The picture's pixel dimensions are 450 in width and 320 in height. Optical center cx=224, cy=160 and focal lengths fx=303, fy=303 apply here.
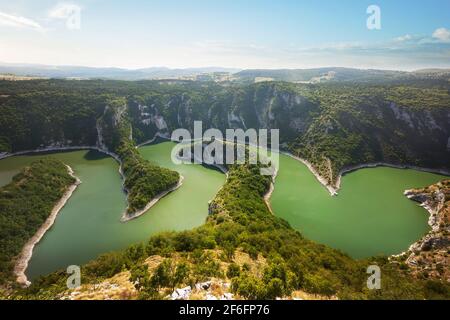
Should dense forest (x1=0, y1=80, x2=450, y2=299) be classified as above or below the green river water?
above

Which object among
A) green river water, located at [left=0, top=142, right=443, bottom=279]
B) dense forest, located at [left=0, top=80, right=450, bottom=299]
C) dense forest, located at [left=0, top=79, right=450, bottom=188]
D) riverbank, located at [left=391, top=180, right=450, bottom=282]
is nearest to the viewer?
dense forest, located at [left=0, top=80, right=450, bottom=299]

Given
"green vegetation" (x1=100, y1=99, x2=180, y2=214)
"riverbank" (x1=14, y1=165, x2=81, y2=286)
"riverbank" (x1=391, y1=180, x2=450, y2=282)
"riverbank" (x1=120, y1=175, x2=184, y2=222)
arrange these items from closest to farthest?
"riverbank" (x1=391, y1=180, x2=450, y2=282) < "riverbank" (x1=14, y1=165, x2=81, y2=286) < "riverbank" (x1=120, y1=175, x2=184, y2=222) < "green vegetation" (x1=100, y1=99, x2=180, y2=214)

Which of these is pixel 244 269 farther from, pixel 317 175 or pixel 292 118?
pixel 292 118

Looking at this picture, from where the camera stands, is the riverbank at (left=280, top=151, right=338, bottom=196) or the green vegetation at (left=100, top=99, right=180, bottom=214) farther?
the riverbank at (left=280, top=151, right=338, bottom=196)

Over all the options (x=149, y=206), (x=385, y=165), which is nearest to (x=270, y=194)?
(x=149, y=206)

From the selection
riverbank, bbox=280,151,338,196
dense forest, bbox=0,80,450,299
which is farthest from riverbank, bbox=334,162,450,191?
riverbank, bbox=280,151,338,196

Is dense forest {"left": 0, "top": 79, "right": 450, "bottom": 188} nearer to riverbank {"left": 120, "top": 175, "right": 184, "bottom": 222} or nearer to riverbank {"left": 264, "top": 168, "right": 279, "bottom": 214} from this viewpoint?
riverbank {"left": 264, "top": 168, "right": 279, "bottom": 214}

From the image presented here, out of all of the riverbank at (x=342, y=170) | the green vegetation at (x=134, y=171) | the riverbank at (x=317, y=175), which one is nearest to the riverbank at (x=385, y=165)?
the riverbank at (x=342, y=170)
